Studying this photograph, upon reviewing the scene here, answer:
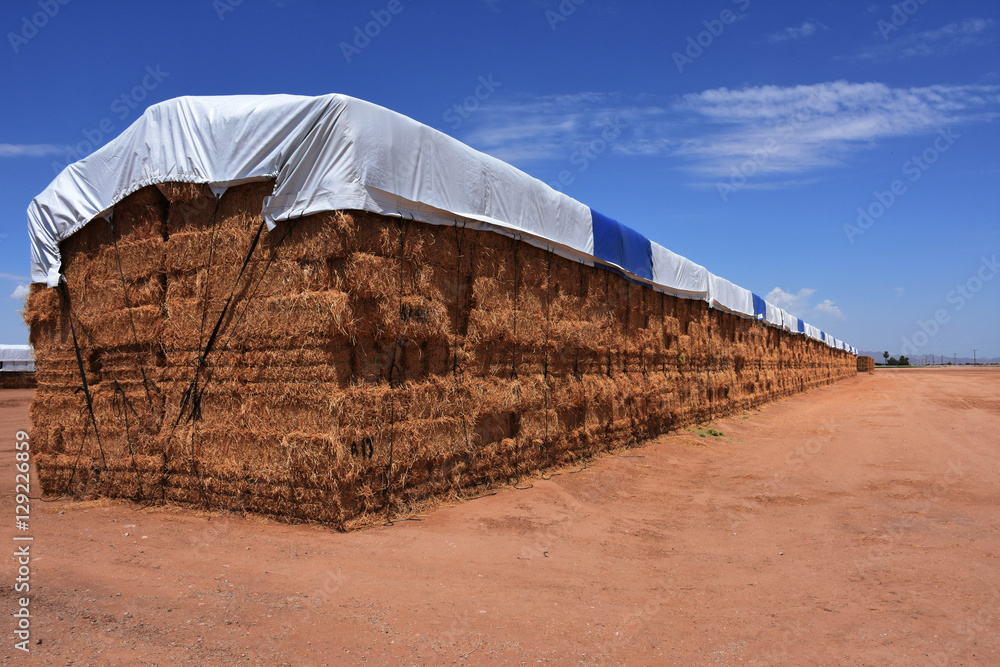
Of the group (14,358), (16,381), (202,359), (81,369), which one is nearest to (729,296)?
(202,359)

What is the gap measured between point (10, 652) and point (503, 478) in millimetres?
5073

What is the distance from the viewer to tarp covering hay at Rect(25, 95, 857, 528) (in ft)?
18.1

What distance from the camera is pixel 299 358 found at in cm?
553

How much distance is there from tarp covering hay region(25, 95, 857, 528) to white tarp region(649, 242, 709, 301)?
380cm

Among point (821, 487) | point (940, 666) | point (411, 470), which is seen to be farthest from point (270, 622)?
point (821, 487)

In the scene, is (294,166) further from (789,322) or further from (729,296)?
(789,322)

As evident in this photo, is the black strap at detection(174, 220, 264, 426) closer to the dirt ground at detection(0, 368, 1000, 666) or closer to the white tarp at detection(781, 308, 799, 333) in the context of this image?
the dirt ground at detection(0, 368, 1000, 666)

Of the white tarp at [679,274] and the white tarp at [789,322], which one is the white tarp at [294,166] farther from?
the white tarp at [789,322]

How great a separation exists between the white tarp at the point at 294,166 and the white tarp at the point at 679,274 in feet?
17.3

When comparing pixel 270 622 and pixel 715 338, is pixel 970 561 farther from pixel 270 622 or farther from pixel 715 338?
pixel 715 338

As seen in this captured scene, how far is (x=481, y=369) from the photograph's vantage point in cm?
711

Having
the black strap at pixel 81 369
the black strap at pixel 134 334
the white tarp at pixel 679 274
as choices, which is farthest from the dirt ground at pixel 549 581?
the white tarp at pixel 679 274

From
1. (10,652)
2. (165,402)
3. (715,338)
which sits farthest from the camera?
(715,338)

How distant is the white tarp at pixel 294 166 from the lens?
5.56 metres
